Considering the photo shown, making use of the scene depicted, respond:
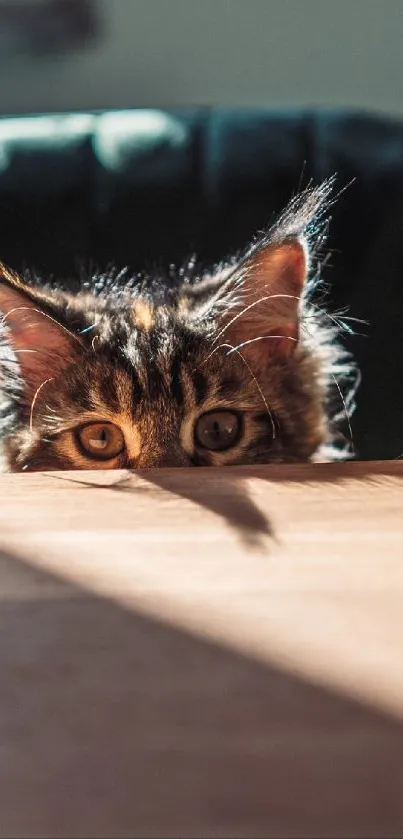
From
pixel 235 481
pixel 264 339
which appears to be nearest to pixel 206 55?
pixel 264 339

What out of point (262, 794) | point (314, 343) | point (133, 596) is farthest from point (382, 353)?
point (262, 794)

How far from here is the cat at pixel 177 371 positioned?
1106mm

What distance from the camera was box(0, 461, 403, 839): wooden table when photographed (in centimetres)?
33

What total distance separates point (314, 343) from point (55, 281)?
2.59 feet

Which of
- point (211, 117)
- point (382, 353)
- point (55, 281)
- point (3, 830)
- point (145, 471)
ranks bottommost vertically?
point (3, 830)

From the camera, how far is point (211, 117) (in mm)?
Result: 1904

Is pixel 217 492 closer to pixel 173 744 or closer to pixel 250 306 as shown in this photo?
pixel 173 744

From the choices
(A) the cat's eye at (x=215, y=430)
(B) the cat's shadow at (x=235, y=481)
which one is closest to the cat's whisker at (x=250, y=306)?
(A) the cat's eye at (x=215, y=430)

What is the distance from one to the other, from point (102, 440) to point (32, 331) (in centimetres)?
21

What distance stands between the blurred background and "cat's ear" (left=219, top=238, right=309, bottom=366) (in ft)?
4.56

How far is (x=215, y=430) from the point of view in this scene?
1.16m

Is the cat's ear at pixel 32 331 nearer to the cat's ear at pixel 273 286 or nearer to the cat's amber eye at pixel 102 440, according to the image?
the cat's amber eye at pixel 102 440

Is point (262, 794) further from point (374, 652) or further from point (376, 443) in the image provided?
point (376, 443)

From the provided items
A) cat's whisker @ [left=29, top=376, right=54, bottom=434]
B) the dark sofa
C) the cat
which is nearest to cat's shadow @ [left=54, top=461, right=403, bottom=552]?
the cat
